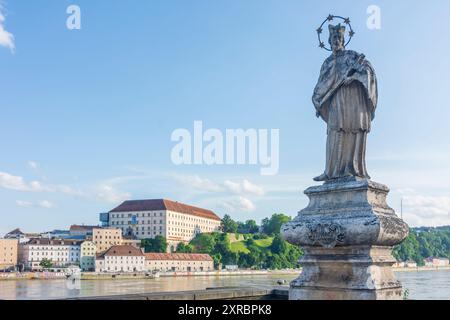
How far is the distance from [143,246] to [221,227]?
133 feet

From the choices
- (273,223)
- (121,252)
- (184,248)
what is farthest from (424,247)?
(121,252)

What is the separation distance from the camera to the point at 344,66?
6797mm

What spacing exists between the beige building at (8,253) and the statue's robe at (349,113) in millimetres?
115753

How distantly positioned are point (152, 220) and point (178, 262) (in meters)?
25.6

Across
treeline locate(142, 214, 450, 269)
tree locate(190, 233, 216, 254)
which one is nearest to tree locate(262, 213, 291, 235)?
treeline locate(142, 214, 450, 269)

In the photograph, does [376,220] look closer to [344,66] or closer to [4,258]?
[344,66]

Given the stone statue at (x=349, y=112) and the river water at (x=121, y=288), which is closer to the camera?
the stone statue at (x=349, y=112)

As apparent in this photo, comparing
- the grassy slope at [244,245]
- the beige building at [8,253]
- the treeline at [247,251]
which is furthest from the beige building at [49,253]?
the grassy slope at [244,245]

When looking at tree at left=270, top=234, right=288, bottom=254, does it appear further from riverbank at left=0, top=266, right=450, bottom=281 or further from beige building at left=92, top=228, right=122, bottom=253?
beige building at left=92, top=228, right=122, bottom=253

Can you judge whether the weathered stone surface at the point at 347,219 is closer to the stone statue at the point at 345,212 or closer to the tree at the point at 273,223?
the stone statue at the point at 345,212

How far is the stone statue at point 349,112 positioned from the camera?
670 cm

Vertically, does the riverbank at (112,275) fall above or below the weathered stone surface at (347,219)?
below

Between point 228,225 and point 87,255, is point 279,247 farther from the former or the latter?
point 87,255

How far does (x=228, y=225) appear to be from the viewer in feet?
524
